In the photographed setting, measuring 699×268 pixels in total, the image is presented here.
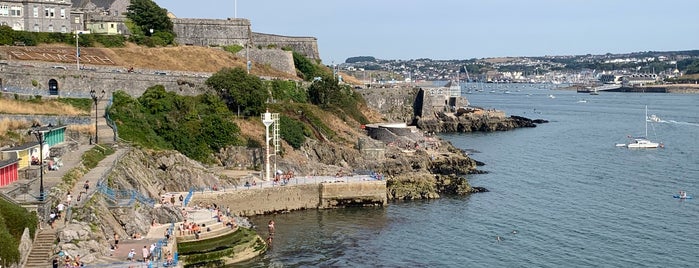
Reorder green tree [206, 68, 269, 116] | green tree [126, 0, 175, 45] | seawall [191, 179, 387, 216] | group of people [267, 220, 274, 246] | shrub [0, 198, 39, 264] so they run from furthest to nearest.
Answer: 1. green tree [126, 0, 175, 45]
2. green tree [206, 68, 269, 116]
3. seawall [191, 179, 387, 216]
4. group of people [267, 220, 274, 246]
5. shrub [0, 198, 39, 264]

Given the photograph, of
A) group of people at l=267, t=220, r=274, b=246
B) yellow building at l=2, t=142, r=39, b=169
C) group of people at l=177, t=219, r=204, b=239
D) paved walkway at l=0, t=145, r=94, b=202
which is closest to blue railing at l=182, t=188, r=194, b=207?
group of people at l=267, t=220, r=274, b=246

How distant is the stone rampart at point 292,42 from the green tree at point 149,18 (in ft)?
45.7

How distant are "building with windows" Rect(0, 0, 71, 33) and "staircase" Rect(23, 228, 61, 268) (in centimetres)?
5037

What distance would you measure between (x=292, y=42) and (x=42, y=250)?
81930 millimetres

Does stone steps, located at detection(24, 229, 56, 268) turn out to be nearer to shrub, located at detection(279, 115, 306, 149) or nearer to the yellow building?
the yellow building

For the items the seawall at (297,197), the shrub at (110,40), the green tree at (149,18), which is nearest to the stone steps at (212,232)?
the seawall at (297,197)

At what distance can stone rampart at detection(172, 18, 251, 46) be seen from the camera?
3711 inches

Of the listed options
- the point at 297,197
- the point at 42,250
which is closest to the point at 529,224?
the point at 297,197

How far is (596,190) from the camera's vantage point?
67938mm

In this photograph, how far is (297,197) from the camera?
186ft

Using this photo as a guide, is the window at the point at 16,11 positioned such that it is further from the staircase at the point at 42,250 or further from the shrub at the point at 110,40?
the staircase at the point at 42,250

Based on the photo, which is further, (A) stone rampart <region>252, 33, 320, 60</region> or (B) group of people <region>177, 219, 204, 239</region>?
(A) stone rampart <region>252, 33, 320, 60</region>

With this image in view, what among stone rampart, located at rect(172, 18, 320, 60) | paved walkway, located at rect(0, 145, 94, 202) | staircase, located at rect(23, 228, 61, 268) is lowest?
staircase, located at rect(23, 228, 61, 268)

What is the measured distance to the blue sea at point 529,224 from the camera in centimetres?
4544
